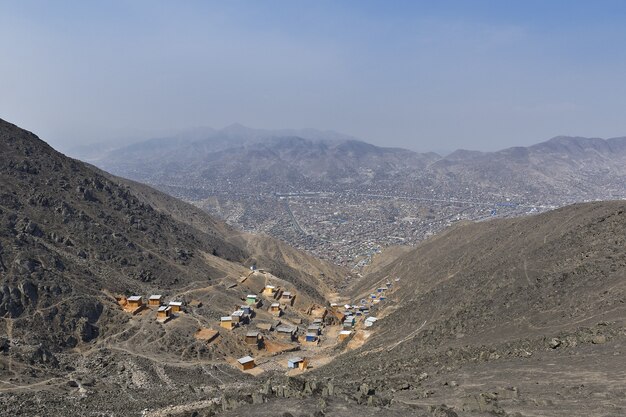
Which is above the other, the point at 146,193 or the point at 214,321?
the point at 146,193

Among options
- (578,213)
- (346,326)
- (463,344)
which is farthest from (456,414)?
(578,213)

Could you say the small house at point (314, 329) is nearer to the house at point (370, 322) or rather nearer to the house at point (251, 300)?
the house at point (370, 322)

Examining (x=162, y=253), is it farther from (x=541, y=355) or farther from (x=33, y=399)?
(x=541, y=355)

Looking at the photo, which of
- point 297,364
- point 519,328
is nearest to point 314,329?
point 297,364

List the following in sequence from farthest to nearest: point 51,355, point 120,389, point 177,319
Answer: point 177,319, point 51,355, point 120,389

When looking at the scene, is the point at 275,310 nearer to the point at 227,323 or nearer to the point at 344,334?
the point at 344,334

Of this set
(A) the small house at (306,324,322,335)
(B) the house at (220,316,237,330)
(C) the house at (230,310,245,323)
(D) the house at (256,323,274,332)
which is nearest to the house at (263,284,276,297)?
(A) the small house at (306,324,322,335)
